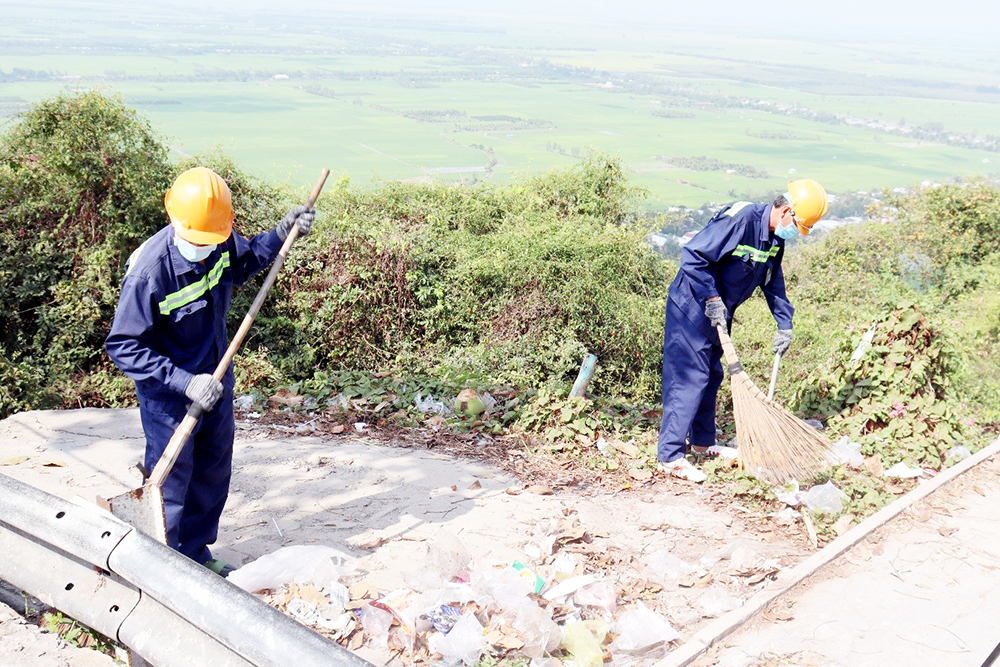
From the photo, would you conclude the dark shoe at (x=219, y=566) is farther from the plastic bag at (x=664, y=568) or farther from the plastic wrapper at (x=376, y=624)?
the plastic bag at (x=664, y=568)

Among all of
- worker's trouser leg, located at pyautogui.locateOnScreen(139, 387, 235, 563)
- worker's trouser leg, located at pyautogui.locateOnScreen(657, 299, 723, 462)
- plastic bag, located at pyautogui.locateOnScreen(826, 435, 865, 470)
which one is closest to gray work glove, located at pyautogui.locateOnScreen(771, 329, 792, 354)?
worker's trouser leg, located at pyautogui.locateOnScreen(657, 299, 723, 462)

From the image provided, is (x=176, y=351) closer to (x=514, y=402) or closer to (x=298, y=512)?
(x=298, y=512)

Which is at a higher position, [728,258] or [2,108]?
[2,108]

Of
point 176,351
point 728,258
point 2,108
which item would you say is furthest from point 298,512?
point 2,108

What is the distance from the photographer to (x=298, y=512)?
415cm

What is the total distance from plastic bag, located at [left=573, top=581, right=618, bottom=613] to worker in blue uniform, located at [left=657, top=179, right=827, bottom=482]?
63.9 inches

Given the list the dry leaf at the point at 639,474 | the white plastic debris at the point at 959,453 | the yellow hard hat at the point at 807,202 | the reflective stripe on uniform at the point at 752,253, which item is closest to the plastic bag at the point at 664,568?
the dry leaf at the point at 639,474

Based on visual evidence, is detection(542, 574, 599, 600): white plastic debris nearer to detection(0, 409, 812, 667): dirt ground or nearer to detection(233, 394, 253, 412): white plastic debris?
detection(0, 409, 812, 667): dirt ground

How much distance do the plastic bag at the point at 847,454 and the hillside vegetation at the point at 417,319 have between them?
14cm

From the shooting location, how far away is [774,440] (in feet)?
15.1

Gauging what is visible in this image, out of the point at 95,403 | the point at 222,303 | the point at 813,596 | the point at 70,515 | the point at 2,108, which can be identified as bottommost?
the point at 95,403

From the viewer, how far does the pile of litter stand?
9.68ft

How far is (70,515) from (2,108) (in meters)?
7.52

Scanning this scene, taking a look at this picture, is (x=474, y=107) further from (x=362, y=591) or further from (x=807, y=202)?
(x=362, y=591)
